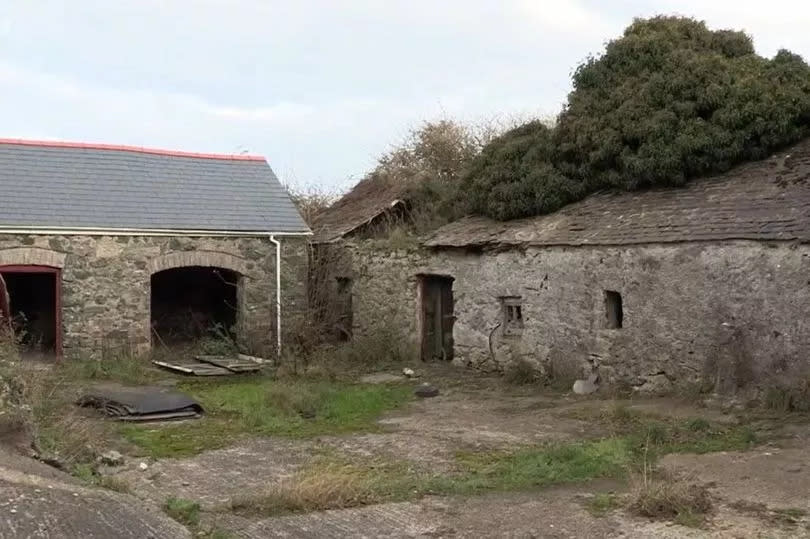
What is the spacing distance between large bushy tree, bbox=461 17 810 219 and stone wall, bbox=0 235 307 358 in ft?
15.6

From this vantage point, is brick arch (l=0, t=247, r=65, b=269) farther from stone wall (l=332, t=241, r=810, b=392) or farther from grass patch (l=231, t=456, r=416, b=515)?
grass patch (l=231, t=456, r=416, b=515)

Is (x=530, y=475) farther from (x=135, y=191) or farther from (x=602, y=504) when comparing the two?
(x=135, y=191)

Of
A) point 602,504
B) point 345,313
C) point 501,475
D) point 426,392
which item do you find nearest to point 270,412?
point 426,392

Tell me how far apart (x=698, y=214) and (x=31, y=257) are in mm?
11192

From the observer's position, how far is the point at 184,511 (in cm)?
648

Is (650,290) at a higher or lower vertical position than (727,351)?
higher

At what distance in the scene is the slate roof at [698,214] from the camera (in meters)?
10.8

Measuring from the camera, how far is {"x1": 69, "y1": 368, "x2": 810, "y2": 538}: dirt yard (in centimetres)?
634

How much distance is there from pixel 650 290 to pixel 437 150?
12100mm

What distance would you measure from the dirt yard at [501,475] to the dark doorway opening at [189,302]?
9326 mm

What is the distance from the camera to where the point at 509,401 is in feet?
40.4

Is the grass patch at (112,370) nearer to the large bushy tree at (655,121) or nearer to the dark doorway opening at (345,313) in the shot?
the dark doorway opening at (345,313)

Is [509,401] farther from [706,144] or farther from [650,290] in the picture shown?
[706,144]

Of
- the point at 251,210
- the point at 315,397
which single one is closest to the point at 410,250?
the point at 251,210
